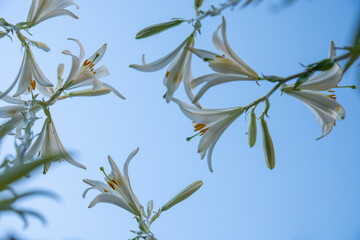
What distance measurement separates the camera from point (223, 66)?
905 mm

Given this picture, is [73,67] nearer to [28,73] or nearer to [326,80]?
[28,73]

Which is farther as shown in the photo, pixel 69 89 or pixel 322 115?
pixel 69 89

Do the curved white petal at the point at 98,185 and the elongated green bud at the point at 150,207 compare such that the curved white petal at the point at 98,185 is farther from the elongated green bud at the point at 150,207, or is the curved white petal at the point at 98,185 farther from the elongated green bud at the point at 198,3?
the elongated green bud at the point at 198,3

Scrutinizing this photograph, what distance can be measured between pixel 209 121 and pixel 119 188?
11.9 inches

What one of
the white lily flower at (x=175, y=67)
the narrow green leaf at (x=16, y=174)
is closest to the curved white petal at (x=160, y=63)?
the white lily flower at (x=175, y=67)

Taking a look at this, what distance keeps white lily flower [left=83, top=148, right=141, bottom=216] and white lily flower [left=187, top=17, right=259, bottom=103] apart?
30 centimetres

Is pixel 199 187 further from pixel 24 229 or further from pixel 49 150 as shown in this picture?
pixel 24 229

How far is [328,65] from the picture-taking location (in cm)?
55

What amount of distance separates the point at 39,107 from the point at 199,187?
0.45 m

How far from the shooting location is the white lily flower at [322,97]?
2.97 feet

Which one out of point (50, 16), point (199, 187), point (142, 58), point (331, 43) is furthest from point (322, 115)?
point (50, 16)

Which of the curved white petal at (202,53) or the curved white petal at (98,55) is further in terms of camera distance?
the curved white petal at (98,55)

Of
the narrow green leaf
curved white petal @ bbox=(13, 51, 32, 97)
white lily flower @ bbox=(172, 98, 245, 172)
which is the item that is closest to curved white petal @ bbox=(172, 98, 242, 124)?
white lily flower @ bbox=(172, 98, 245, 172)

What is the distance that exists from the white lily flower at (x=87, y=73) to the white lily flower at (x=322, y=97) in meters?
0.43
